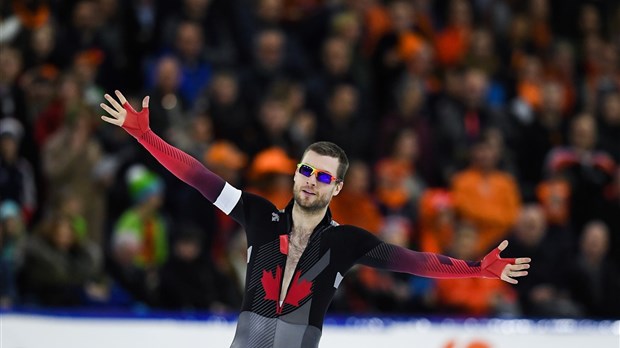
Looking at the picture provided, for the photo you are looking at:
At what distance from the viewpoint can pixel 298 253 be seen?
226 inches

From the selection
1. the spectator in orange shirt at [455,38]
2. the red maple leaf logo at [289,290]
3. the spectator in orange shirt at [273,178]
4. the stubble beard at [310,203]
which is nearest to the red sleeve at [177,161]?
the stubble beard at [310,203]

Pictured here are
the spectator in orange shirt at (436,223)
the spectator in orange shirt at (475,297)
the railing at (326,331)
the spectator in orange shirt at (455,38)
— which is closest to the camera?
the railing at (326,331)

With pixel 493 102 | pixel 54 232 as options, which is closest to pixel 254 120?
pixel 54 232

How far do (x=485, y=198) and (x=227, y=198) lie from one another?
6.11 metres

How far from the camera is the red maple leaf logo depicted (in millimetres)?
5609

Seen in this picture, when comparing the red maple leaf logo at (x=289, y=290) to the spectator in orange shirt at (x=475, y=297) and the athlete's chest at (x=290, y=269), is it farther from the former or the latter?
the spectator in orange shirt at (x=475, y=297)

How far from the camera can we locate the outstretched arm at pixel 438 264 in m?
5.61

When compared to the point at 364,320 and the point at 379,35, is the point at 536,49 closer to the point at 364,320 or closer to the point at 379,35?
the point at 379,35

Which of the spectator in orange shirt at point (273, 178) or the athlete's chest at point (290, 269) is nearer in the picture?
the athlete's chest at point (290, 269)

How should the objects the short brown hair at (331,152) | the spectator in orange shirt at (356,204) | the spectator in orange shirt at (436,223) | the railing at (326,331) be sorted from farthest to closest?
the spectator in orange shirt at (436,223) < the spectator in orange shirt at (356,204) < the railing at (326,331) < the short brown hair at (331,152)

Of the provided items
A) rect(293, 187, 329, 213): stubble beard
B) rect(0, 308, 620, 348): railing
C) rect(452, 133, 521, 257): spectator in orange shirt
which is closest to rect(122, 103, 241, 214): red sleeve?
rect(293, 187, 329, 213): stubble beard

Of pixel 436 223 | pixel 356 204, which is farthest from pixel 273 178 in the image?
pixel 436 223

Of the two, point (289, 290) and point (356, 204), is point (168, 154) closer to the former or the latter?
point (289, 290)

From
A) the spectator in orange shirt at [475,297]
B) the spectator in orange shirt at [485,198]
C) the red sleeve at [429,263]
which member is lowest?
the red sleeve at [429,263]
